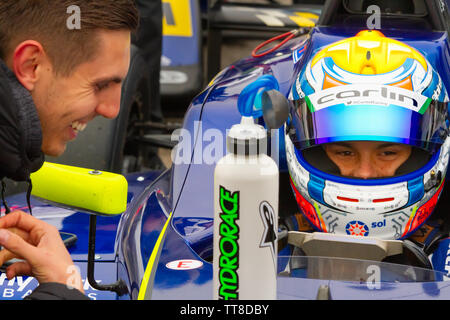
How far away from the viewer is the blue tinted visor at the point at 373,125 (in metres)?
2.09

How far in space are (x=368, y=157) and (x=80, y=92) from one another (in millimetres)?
873

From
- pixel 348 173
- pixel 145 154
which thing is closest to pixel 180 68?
pixel 145 154

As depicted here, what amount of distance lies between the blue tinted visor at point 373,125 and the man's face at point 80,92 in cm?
65

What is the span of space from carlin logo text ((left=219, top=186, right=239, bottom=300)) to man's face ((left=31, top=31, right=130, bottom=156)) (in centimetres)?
47

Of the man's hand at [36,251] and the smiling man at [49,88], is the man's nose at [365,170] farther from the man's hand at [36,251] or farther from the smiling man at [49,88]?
the man's hand at [36,251]

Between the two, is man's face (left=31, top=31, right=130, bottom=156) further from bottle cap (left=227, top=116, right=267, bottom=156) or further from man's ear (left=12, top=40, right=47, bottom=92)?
bottle cap (left=227, top=116, right=267, bottom=156)

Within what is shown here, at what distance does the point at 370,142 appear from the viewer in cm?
216

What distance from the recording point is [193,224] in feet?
6.97

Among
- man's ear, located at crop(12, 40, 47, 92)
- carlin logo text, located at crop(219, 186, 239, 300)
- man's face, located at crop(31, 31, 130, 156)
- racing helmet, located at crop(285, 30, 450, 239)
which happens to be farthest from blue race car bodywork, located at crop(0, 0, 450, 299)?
man's ear, located at crop(12, 40, 47, 92)

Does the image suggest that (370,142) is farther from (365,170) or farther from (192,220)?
(192,220)

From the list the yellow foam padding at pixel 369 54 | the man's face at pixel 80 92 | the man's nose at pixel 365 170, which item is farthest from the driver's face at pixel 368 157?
the man's face at pixel 80 92

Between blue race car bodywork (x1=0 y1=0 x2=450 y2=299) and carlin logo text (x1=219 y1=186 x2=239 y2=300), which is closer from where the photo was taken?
carlin logo text (x1=219 y1=186 x2=239 y2=300)

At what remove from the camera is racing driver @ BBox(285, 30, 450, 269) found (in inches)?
83.0
